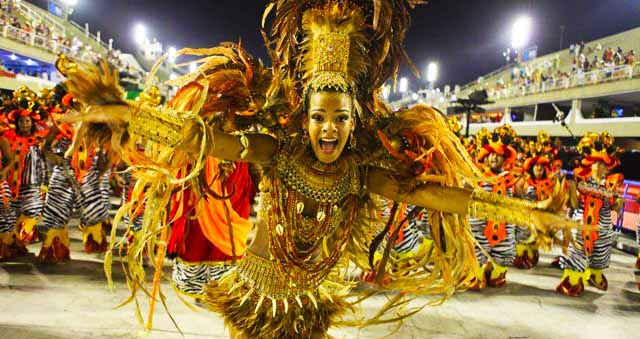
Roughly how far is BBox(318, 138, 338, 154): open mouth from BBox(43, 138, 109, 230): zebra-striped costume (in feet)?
12.1

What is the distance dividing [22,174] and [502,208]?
5788 mm

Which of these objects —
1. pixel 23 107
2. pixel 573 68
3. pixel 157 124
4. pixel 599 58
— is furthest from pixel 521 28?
pixel 157 124

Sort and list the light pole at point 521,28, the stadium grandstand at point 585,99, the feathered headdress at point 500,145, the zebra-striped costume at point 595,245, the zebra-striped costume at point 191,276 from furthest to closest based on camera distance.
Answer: the light pole at point 521,28 < the stadium grandstand at point 585,99 < the feathered headdress at point 500,145 < the zebra-striped costume at point 595,245 < the zebra-striped costume at point 191,276

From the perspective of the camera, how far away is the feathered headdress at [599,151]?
535 cm

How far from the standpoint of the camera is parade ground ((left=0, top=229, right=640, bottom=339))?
3.64m

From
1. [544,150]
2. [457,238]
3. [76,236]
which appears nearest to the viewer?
[457,238]

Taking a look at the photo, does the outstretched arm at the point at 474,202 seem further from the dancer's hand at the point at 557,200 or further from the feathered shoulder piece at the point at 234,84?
the feathered shoulder piece at the point at 234,84

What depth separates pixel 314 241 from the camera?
2.25 m

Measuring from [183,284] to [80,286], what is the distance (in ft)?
7.38

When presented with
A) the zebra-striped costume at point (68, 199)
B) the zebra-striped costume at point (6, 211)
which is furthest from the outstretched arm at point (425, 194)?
the zebra-striped costume at point (6, 211)

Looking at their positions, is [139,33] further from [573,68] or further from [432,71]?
[573,68]

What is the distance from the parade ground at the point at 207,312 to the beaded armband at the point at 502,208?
2.22 m

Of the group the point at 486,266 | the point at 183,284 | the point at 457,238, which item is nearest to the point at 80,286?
the point at 183,284

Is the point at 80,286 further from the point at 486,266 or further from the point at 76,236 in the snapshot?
the point at 486,266
